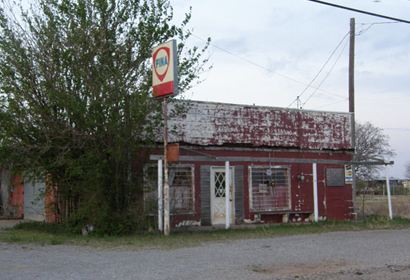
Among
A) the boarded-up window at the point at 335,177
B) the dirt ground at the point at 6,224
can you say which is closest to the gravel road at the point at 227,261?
the dirt ground at the point at 6,224

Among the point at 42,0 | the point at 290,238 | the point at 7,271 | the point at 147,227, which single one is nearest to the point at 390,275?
the point at 290,238

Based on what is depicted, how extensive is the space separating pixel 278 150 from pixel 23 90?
31.4ft

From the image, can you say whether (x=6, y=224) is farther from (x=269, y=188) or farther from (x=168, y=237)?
(x=269, y=188)

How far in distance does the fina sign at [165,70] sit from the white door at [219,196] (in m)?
5.05

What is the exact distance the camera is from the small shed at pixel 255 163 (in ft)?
60.8

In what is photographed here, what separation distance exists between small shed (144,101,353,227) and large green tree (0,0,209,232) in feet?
5.50

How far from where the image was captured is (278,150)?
67.3 ft

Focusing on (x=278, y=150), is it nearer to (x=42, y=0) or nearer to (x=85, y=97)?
(x=85, y=97)

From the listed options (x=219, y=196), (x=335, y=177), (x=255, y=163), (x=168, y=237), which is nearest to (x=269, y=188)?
(x=255, y=163)

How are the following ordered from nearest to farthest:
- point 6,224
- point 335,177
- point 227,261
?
point 227,261
point 6,224
point 335,177

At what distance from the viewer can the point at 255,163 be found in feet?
65.7

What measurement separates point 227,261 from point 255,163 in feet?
30.7

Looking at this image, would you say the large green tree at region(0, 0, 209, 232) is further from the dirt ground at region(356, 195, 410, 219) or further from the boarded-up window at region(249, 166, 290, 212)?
the dirt ground at region(356, 195, 410, 219)

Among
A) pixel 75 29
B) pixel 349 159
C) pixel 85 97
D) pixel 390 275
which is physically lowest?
pixel 390 275
